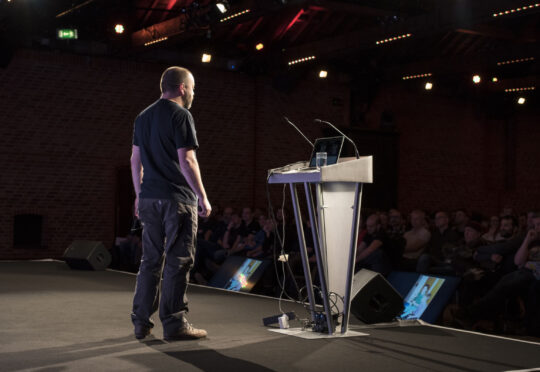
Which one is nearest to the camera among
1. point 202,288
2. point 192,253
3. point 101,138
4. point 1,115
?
point 192,253

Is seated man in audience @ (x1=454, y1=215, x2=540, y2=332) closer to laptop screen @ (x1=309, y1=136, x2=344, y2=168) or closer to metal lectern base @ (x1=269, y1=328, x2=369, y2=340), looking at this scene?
metal lectern base @ (x1=269, y1=328, x2=369, y2=340)

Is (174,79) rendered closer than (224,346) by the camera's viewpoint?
No

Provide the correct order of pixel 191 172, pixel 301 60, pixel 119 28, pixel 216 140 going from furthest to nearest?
pixel 216 140 < pixel 301 60 < pixel 119 28 < pixel 191 172

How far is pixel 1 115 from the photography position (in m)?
12.0

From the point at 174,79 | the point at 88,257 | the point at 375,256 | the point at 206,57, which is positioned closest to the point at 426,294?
the point at 375,256

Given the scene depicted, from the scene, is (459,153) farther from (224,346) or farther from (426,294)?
(224,346)

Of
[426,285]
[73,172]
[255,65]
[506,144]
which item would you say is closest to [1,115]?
[73,172]

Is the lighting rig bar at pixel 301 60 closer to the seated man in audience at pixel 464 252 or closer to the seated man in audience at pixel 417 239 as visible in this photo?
the seated man in audience at pixel 417 239

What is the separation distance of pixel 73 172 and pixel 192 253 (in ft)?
29.6

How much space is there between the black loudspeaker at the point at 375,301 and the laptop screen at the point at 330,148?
3.25ft

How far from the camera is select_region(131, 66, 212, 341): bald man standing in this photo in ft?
13.0

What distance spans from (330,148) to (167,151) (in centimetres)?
94

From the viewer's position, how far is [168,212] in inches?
157

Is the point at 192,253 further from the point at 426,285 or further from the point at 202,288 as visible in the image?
the point at 202,288
